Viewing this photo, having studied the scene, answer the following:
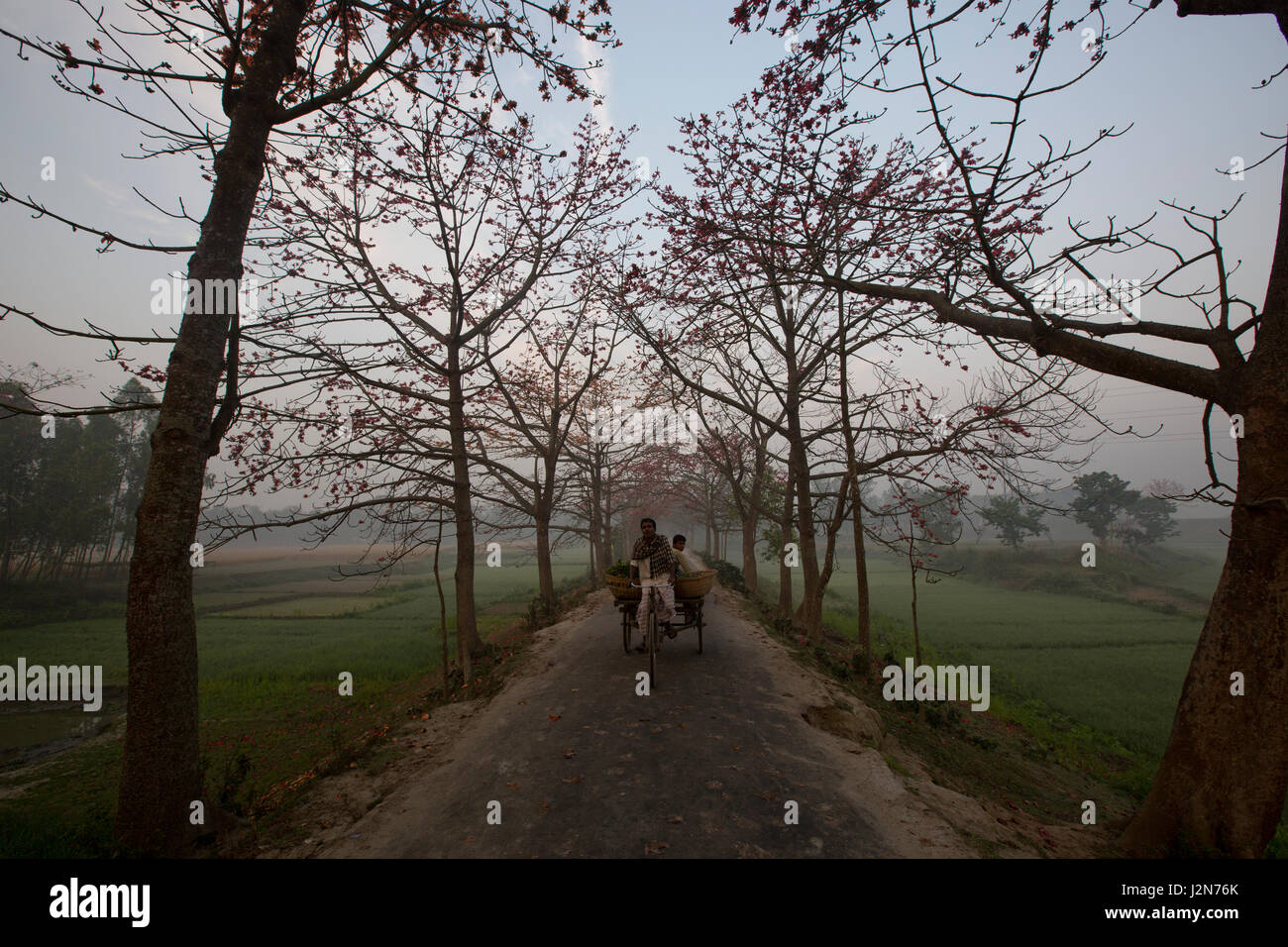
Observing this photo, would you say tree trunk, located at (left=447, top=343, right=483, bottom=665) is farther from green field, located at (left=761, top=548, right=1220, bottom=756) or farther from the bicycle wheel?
green field, located at (left=761, top=548, right=1220, bottom=756)

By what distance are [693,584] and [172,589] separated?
6215mm

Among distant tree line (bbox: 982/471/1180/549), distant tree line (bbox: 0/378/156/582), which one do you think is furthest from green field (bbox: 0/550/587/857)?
distant tree line (bbox: 982/471/1180/549)

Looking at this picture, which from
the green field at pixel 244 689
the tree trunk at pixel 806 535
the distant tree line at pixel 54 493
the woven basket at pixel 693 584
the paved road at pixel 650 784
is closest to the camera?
the paved road at pixel 650 784

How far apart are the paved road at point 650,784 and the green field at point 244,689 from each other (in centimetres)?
199

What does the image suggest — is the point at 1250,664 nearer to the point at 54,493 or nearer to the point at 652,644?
the point at 652,644

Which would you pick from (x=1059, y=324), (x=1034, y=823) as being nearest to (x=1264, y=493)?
(x=1059, y=324)

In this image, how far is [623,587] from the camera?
8.09m

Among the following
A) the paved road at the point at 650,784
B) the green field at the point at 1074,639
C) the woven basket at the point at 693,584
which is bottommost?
the green field at the point at 1074,639

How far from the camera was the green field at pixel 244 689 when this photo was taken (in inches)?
249

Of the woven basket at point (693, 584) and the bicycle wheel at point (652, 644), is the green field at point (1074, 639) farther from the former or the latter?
the bicycle wheel at point (652, 644)

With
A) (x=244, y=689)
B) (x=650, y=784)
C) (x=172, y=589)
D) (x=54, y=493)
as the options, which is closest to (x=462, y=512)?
(x=172, y=589)

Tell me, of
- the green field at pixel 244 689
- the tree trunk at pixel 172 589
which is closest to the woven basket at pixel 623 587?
→ the green field at pixel 244 689
